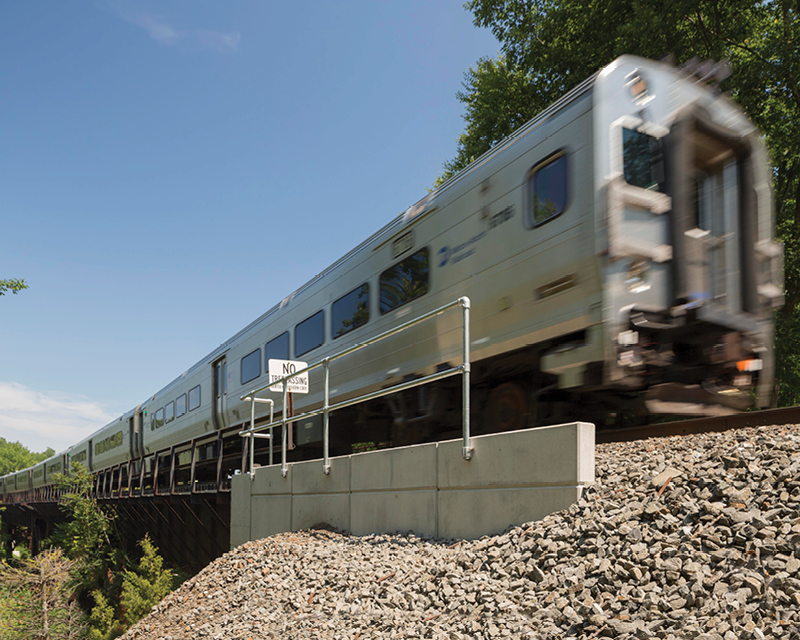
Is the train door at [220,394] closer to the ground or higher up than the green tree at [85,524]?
higher up

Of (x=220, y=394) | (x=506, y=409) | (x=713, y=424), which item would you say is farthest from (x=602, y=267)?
(x=220, y=394)

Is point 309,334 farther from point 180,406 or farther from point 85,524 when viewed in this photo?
point 85,524

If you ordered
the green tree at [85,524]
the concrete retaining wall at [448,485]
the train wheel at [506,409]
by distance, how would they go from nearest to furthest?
1. the concrete retaining wall at [448,485]
2. the train wheel at [506,409]
3. the green tree at [85,524]

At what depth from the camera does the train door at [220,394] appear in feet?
54.2

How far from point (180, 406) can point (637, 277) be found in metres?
16.9

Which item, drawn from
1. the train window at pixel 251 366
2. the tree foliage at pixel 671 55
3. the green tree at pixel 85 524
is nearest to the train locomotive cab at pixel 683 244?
the tree foliage at pixel 671 55

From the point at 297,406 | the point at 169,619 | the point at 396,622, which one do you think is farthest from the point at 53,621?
the point at 396,622

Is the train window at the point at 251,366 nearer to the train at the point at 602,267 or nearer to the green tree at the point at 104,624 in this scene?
the train at the point at 602,267

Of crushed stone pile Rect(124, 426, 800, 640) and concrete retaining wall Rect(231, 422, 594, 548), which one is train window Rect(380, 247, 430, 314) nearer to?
concrete retaining wall Rect(231, 422, 594, 548)

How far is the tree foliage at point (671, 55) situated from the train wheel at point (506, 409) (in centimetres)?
902

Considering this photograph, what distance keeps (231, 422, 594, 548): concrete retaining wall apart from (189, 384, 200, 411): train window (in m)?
11.0

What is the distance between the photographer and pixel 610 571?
3.56 meters

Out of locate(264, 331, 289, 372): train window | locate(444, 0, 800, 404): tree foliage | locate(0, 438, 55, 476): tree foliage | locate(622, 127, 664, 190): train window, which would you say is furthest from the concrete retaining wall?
locate(0, 438, 55, 476): tree foliage

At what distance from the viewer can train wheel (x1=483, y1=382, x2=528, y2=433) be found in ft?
23.9
